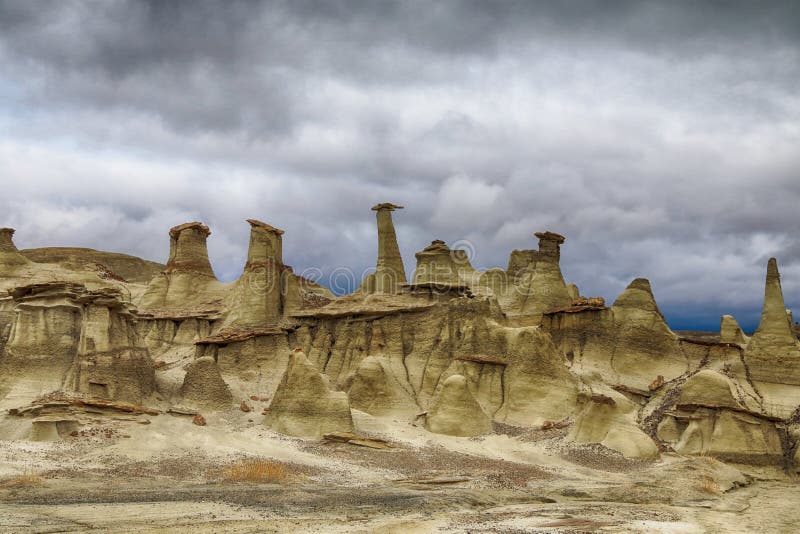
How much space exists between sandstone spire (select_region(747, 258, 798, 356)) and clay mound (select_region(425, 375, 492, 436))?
44.7 feet

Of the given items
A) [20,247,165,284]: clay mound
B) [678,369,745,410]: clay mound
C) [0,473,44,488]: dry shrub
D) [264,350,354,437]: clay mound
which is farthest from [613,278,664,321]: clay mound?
[20,247,165,284]: clay mound

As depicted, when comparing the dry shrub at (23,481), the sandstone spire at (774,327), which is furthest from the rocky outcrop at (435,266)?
the dry shrub at (23,481)

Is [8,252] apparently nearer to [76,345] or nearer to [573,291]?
[76,345]

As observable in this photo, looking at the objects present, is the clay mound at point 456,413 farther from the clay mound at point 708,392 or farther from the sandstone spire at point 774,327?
the sandstone spire at point 774,327

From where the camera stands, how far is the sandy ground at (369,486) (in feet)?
60.5

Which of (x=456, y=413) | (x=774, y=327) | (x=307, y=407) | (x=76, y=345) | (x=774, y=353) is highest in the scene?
(x=774, y=327)

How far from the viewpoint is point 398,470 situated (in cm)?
2719

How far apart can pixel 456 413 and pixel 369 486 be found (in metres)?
10.6

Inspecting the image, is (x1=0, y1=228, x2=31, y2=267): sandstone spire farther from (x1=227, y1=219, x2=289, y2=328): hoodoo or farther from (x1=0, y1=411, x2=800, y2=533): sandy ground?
(x1=0, y1=411, x2=800, y2=533): sandy ground

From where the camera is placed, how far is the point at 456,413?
33.9m

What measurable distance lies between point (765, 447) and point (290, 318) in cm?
2344

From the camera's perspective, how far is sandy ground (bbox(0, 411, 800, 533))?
1844cm

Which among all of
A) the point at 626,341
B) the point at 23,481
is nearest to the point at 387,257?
the point at 626,341

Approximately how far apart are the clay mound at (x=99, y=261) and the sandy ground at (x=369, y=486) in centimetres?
3092
